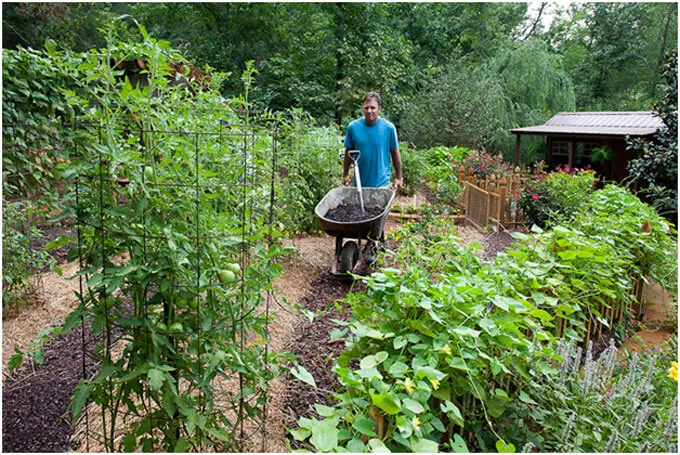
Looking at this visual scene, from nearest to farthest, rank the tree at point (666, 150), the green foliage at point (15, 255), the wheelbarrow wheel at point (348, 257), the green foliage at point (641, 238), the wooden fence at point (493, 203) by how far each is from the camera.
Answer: the green foliage at point (15, 255)
the green foliage at point (641, 238)
the wheelbarrow wheel at point (348, 257)
the tree at point (666, 150)
the wooden fence at point (493, 203)

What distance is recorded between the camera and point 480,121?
15.3 meters

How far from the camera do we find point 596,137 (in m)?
12.7

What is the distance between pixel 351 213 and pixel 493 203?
384 cm

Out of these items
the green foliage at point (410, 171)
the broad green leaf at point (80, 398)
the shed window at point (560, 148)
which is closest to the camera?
the broad green leaf at point (80, 398)

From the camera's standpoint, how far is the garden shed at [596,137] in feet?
40.3

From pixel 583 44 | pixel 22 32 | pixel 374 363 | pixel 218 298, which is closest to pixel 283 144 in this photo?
pixel 218 298

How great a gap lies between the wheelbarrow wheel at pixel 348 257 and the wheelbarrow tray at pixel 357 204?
15 cm

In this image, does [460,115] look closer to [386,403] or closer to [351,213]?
[351,213]

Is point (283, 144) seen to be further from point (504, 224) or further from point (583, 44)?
point (583, 44)

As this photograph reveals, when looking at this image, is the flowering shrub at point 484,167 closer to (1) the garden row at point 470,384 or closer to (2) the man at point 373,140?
(2) the man at point 373,140

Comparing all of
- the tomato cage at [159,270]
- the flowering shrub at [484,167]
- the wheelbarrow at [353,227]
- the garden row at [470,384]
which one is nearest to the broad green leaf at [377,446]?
the garden row at [470,384]

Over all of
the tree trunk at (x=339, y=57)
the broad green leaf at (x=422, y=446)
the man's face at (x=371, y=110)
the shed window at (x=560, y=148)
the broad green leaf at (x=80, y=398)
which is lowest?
the broad green leaf at (x=80, y=398)

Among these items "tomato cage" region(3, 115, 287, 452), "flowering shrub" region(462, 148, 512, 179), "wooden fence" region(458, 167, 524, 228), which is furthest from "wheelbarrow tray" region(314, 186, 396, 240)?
"flowering shrub" region(462, 148, 512, 179)

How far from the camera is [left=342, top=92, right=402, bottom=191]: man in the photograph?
475 centimetres
